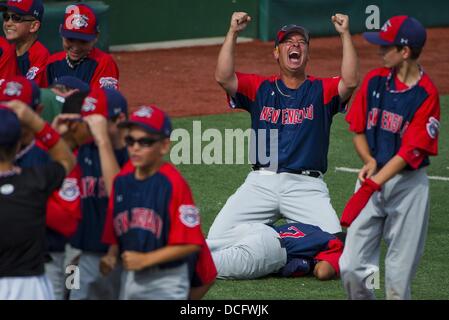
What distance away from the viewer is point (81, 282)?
572 centimetres

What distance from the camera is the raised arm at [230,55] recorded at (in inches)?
305

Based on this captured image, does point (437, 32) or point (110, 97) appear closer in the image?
point (110, 97)

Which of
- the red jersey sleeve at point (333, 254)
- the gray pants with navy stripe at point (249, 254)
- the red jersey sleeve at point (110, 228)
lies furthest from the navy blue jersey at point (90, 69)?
the red jersey sleeve at point (110, 228)

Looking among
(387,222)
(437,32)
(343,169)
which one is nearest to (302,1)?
(437,32)

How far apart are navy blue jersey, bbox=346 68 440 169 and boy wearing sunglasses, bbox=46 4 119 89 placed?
209 cm

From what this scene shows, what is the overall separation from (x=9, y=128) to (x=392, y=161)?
2.19 m

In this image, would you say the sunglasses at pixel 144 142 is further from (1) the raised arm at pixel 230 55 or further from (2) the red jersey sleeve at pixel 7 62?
(2) the red jersey sleeve at pixel 7 62

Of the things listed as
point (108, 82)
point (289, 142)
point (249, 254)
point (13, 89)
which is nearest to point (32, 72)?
point (108, 82)

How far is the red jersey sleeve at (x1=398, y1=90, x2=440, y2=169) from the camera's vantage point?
6.30 m

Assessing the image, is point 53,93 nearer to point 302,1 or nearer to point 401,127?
point 401,127

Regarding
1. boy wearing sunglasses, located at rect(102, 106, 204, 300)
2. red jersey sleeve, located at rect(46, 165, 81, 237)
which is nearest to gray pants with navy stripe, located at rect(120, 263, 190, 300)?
boy wearing sunglasses, located at rect(102, 106, 204, 300)

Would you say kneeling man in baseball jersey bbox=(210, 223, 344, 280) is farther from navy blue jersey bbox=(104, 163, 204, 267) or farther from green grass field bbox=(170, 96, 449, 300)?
navy blue jersey bbox=(104, 163, 204, 267)

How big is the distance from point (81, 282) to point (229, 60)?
268cm

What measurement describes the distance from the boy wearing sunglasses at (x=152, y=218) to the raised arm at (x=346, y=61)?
2.08m
